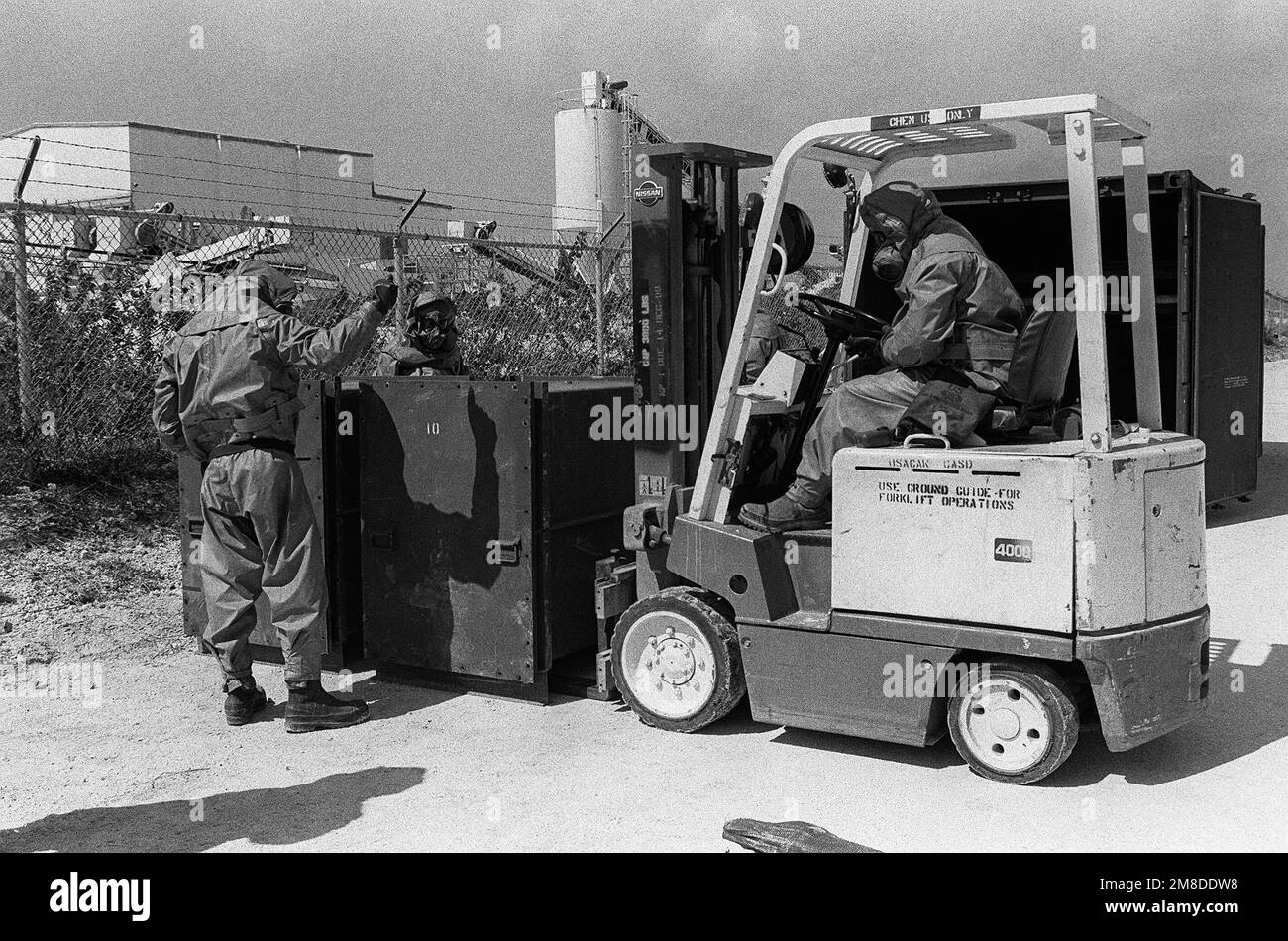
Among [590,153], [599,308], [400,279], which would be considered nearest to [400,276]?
[400,279]

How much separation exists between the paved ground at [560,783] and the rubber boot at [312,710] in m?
0.12

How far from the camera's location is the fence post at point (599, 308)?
12.1 meters

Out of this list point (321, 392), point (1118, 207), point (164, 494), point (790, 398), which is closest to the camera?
point (790, 398)

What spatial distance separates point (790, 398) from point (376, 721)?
8.26ft

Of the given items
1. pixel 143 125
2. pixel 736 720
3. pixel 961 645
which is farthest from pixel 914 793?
pixel 143 125

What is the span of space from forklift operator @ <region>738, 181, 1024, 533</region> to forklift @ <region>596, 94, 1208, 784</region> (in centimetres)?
11

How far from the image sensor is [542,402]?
607cm

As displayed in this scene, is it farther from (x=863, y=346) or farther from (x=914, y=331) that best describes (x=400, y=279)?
(x=914, y=331)

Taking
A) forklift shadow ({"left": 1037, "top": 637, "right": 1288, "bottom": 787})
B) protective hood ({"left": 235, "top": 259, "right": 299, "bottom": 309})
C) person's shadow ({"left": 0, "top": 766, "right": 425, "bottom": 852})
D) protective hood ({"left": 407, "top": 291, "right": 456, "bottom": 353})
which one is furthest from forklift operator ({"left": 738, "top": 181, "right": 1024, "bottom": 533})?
protective hood ({"left": 407, "top": 291, "right": 456, "bottom": 353})

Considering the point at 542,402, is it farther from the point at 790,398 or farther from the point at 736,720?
the point at 736,720

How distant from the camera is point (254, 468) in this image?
19.4 feet

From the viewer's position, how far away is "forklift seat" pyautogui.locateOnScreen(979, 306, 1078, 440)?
5.07m

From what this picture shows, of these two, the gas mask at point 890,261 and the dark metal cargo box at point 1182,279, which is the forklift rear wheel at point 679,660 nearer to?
the gas mask at point 890,261

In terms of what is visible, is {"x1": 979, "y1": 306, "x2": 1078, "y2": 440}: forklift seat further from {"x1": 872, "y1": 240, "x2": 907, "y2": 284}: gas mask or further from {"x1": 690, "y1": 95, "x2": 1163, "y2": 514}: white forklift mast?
{"x1": 872, "y1": 240, "x2": 907, "y2": 284}: gas mask
